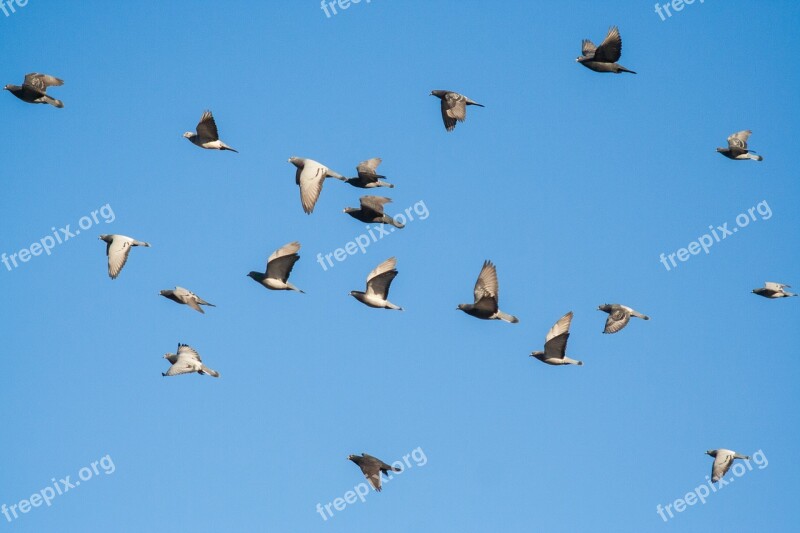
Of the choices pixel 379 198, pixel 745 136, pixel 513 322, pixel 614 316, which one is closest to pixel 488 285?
pixel 513 322

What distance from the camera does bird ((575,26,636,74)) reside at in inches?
2131

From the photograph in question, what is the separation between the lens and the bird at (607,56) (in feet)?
178

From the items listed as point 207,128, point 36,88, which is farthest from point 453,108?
point 36,88

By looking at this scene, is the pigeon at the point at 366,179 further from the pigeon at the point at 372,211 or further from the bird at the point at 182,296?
the bird at the point at 182,296

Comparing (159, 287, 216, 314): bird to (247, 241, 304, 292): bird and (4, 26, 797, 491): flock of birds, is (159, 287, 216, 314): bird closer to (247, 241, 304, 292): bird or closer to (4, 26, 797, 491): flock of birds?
(4, 26, 797, 491): flock of birds

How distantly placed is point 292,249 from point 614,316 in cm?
1467

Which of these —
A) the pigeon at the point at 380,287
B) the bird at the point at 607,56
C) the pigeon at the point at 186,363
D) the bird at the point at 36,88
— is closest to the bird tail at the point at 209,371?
the pigeon at the point at 186,363

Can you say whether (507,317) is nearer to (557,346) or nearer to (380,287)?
(557,346)

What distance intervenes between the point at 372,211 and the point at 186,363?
845 centimetres

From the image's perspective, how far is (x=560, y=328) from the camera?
54.9 meters

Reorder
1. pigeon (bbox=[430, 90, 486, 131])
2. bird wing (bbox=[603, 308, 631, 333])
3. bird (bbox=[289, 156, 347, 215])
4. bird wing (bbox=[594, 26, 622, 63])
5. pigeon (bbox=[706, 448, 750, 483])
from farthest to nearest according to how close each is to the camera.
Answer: bird wing (bbox=[603, 308, 631, 333]) < pigeon (bbox=[706, 448, 750, 483]) < pigeon (bbox=[430, 90, 486, 131]) < bird wing (bbox=[594, 26, 622, 63]) < bird (bbox=[289, 156, 347, 215])

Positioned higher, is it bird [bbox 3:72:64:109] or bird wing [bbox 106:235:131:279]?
bird [bbox 3:72:64:109]

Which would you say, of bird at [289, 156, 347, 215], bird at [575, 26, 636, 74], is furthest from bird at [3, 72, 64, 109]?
bird at [575, 26, 636, 74]

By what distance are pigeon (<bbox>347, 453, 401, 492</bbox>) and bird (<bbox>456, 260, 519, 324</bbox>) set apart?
20.2ft
